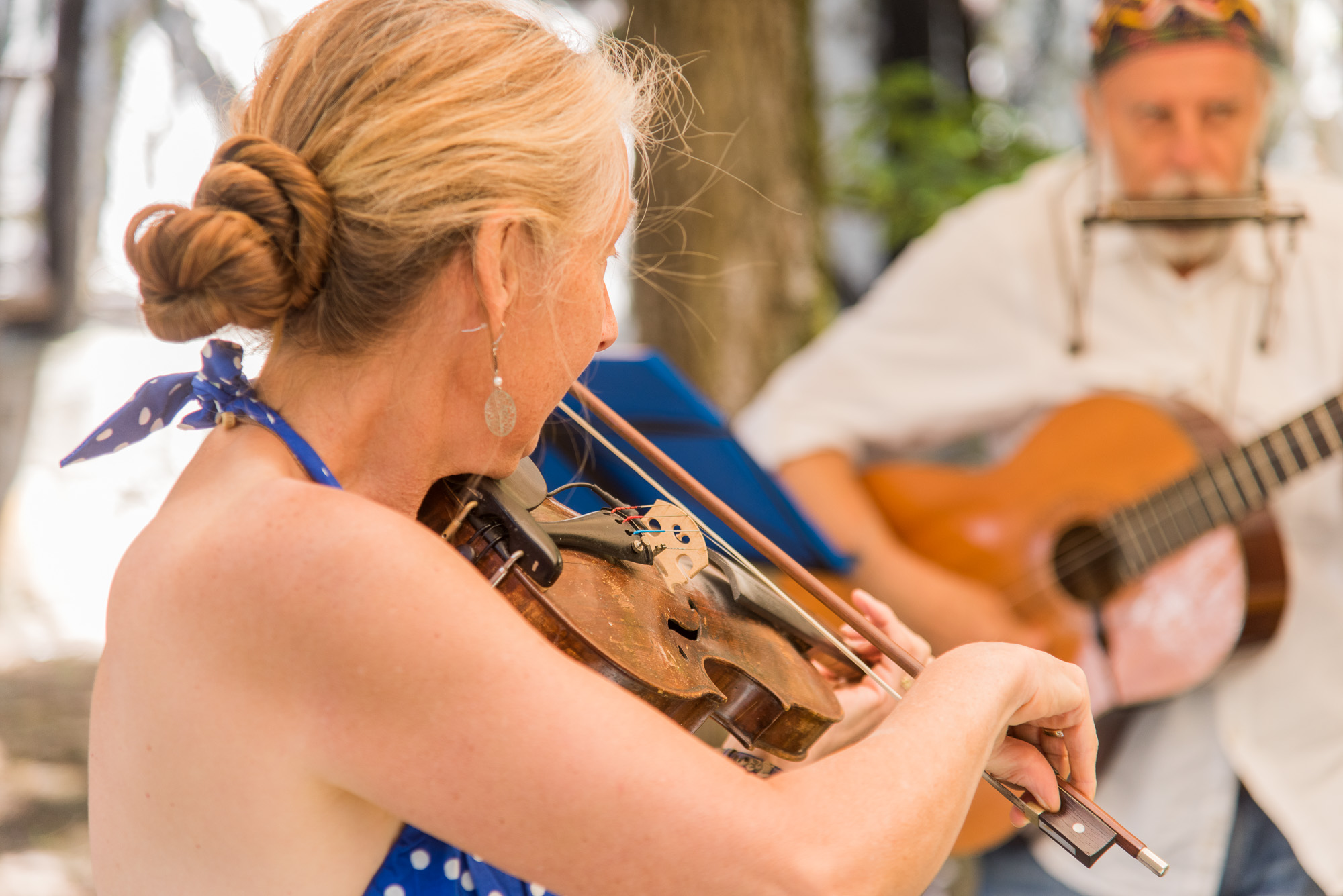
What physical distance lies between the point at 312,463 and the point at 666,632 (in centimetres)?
33

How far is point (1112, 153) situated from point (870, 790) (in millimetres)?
1667

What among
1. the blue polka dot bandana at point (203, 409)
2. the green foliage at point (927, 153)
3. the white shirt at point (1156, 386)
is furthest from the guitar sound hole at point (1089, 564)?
the green foliage at point (927, 153)

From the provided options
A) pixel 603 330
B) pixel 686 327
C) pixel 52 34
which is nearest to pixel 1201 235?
pixel 686 327

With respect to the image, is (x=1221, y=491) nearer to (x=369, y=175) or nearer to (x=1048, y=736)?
(x=1048, y=736)

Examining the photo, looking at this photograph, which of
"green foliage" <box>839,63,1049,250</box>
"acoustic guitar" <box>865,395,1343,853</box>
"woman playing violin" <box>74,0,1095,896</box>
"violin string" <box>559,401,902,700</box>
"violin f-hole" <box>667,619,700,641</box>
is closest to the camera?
"woman playing violin" <box>74,0,1095,896</box>

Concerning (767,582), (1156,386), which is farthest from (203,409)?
(1156,386)

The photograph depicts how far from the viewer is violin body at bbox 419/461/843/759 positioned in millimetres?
870

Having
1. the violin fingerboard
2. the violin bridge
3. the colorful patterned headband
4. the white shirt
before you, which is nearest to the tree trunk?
the white shirt

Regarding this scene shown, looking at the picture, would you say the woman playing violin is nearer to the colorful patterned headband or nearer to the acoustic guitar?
Result: the acoustic guitar

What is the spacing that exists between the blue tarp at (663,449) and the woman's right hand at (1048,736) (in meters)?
0.51

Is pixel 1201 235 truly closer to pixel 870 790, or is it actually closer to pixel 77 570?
pixel 870 790

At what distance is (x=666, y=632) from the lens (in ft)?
3.16

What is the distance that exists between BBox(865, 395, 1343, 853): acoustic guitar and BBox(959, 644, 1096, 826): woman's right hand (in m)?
0.89

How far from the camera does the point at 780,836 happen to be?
75cm
